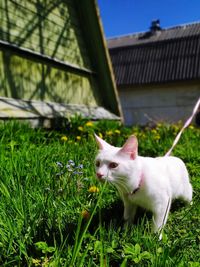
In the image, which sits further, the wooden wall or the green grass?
the wooden wall

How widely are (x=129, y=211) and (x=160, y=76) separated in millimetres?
16098

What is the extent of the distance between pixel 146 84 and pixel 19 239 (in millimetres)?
16874

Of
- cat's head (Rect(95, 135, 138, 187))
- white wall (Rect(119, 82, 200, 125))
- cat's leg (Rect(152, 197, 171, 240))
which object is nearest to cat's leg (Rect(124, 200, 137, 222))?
cat's leg (Rect(152, 197, 171, 240))

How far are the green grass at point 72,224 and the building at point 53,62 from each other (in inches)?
105

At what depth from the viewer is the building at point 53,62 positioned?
6426mm

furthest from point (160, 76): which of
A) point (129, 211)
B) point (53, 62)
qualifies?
point (129, 211)

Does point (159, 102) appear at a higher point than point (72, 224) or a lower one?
higher

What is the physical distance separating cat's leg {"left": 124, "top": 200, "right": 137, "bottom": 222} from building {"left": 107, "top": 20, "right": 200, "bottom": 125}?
48.1 ft

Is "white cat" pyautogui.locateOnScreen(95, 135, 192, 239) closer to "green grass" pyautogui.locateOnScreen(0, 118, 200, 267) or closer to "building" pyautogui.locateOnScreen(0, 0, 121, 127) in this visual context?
"green grass" pyautogui.locateOnScreen(0, 118, 200, 267)

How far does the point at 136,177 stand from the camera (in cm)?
225

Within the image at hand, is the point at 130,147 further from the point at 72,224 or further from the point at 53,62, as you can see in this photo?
the point at 53,62

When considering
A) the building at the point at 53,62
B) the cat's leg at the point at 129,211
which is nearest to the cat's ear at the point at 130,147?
the cat's leg at the point at 129,211

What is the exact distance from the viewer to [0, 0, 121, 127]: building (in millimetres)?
6426

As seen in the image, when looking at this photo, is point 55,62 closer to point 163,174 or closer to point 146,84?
point 163,174
